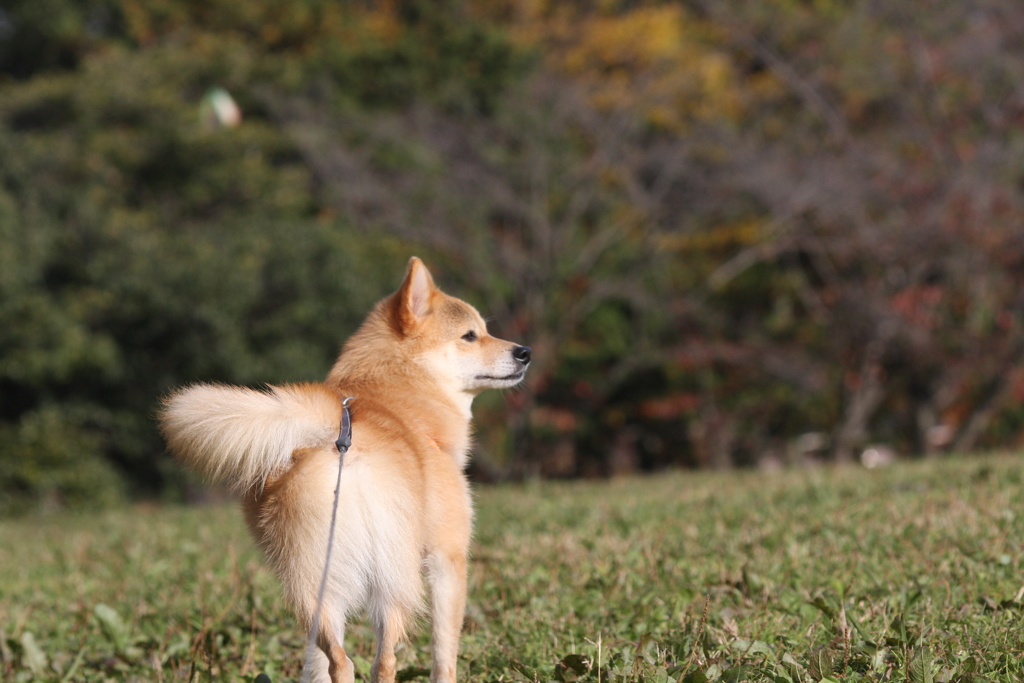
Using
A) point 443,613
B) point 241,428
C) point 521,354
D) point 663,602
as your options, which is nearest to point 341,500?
point 241,428

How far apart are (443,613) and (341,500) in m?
0.51

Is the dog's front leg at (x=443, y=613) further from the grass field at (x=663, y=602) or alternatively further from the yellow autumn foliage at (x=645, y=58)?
the yellow autumn foliage at (x=645, y=58)

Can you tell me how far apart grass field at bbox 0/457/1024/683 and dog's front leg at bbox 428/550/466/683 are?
28 cm

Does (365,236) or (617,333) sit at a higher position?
(365,236)

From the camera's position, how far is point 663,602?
3760 mm

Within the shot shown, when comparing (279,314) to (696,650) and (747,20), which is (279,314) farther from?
(696,650)

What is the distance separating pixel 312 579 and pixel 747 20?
1508 centimetres

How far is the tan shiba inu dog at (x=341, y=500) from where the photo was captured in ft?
8.91

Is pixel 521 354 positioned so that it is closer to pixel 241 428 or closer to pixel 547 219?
pixel 241 428

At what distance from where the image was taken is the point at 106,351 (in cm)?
1381

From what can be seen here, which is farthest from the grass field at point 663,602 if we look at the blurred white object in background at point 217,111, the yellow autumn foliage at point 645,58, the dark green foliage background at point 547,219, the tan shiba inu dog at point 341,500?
the blurred white object in background at point 217,111

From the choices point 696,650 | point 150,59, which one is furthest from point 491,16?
point 696,650

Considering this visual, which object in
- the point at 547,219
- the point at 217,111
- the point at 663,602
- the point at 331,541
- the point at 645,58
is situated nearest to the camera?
the point at 331,541

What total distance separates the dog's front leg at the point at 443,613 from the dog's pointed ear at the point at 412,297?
958 mm
